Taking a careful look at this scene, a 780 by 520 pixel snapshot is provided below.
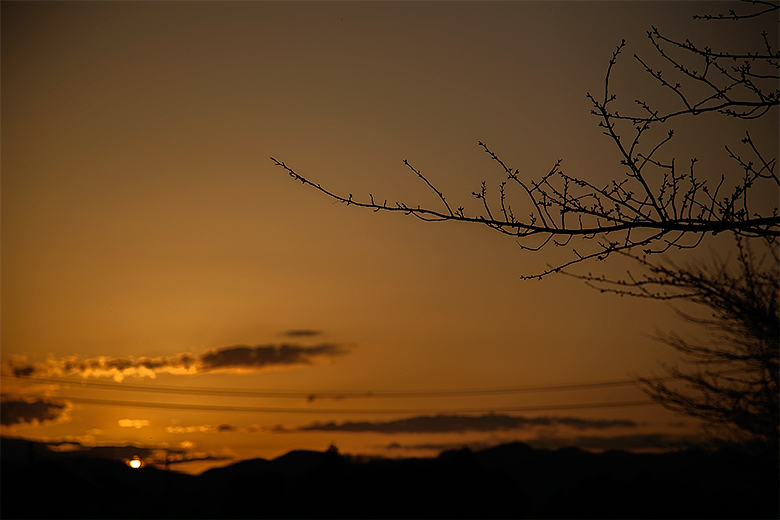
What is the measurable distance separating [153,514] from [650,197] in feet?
101

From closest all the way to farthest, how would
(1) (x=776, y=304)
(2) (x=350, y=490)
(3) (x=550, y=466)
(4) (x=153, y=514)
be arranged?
1. (1) (x=776, y=304)
2. (4) (x=153, y=514)
3. (2) (x=350, y=490)
4. (3) (x=550, y=466)

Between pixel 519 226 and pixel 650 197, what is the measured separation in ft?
2.73

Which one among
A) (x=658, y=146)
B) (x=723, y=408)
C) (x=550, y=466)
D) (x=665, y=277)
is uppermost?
(x=658, y=146)

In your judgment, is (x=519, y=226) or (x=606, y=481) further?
(x=606, y=481)

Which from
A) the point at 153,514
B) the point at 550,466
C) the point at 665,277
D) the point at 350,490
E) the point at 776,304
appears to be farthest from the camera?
the point at 550,466

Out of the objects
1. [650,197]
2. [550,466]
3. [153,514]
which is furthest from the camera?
[550,466]

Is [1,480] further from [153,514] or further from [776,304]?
[776,304]

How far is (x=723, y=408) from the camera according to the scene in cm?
962

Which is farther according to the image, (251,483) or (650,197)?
(251,483)

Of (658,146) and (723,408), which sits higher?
(658,146)

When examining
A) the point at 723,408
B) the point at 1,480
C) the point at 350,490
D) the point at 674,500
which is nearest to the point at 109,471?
the point at 1,480

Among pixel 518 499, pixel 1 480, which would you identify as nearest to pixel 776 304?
pixel 518 499

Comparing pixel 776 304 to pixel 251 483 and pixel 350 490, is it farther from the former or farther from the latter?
pixel 251 483

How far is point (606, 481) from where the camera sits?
126 ft
